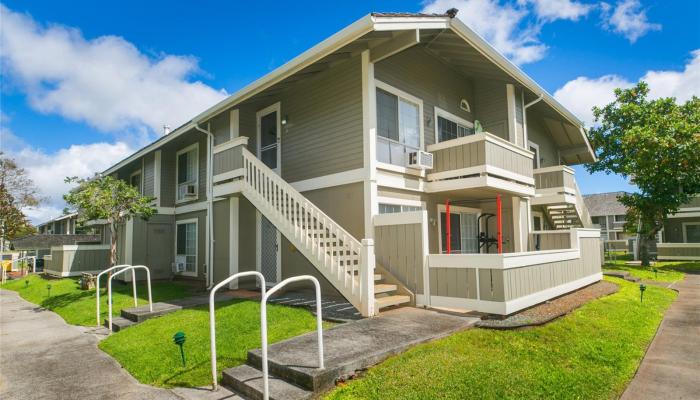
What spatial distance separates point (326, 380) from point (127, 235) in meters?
13.9

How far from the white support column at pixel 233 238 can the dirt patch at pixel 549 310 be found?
7.60 m

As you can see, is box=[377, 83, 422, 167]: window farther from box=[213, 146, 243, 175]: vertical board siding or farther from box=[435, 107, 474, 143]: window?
box=[213, 146, 243, 175]: vertical board siding

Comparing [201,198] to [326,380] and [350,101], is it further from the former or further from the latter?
[326,380]

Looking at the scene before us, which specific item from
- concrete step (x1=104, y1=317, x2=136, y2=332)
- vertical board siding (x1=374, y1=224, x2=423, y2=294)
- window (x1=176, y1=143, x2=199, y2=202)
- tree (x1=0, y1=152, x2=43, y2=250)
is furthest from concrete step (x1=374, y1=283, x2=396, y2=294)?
tree (x1=0, y1=152, x2=43, y2=250)

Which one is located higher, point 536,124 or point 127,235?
point 536,124

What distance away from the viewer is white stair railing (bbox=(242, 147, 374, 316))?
6.82m

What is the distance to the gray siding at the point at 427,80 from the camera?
33.4 feet

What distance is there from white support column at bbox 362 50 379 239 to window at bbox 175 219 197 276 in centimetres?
884

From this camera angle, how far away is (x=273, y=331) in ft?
20.4

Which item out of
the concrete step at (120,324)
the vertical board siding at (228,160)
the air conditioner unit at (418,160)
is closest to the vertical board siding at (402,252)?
the air conditioner unit at (418,160)

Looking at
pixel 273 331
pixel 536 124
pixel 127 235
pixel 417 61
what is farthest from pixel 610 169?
pixel 127 235

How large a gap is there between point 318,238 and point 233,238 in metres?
4.72

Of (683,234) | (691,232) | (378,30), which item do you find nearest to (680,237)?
(683,234)

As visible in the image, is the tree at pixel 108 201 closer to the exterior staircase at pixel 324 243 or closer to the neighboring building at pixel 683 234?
the exterior staircase at pixel 324 243
